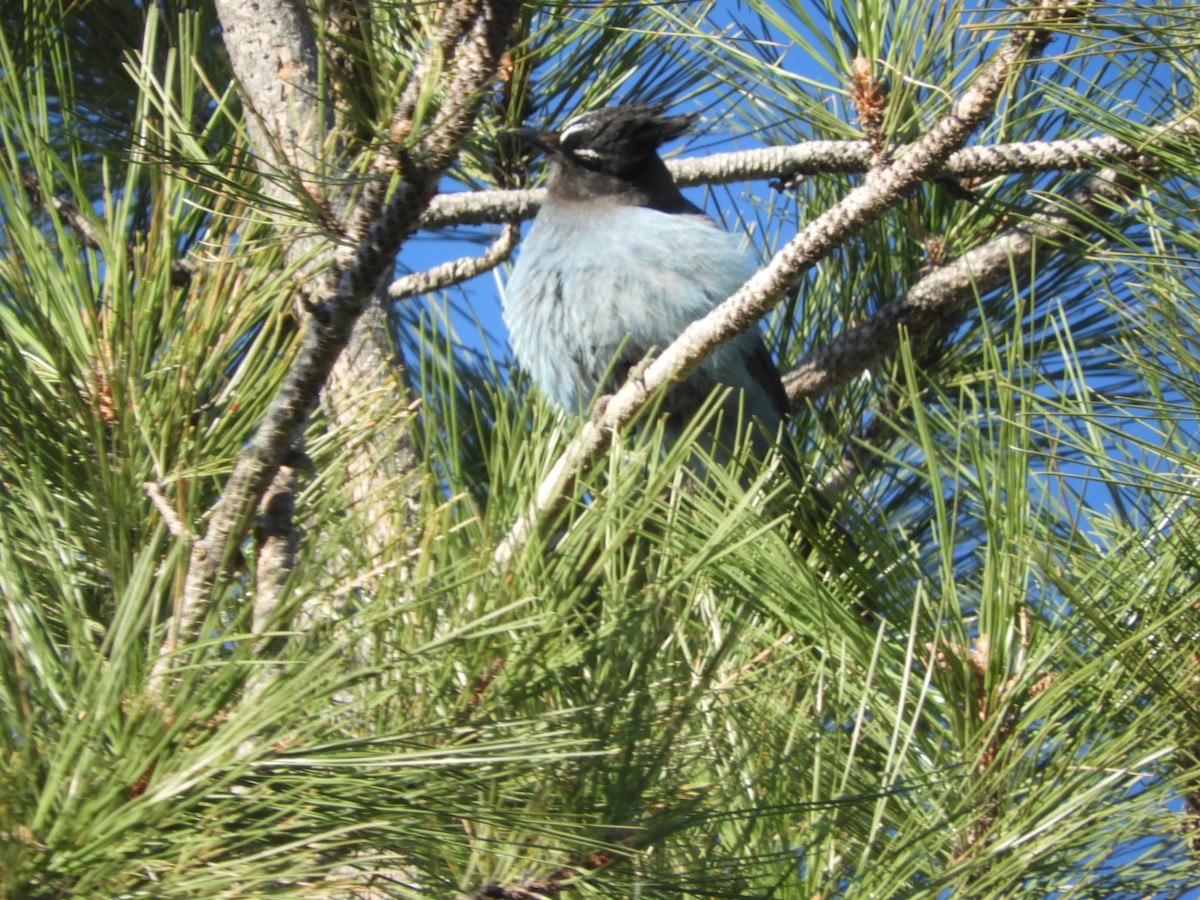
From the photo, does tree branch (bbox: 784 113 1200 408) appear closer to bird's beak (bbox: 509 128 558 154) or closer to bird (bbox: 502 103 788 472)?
bird (bbox: 502 103 788 472)

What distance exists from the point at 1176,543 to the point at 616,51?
2006 mm

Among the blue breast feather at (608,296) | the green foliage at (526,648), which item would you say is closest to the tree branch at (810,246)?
the green foliage at (526,648)

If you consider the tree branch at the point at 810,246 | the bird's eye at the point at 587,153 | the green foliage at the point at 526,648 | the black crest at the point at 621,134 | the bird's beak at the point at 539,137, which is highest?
the black crest at the point at 621,134

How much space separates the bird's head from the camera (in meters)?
3.12

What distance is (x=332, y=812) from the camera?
0.97 metres

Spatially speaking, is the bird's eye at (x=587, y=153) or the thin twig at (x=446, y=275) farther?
the bird's eye at (x=587, y=153)

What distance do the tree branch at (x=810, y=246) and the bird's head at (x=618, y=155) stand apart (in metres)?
1.33

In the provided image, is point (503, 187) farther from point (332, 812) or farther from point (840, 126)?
point (332, 812)

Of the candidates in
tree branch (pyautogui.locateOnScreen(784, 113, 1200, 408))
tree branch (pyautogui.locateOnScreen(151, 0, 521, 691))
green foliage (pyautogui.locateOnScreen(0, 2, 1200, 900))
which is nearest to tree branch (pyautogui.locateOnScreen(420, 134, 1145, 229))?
tree branch (pyautogui.locateOnScreen(784, 113, 1200, 408))

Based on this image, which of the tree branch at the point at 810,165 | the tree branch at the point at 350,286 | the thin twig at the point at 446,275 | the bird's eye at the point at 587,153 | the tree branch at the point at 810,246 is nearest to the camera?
the tree branch at the point at 350,286

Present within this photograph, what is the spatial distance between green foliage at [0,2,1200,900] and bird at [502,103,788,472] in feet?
4.71

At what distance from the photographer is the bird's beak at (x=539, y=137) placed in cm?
291

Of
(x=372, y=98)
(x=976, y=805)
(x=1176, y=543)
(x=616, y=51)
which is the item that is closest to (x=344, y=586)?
(x=372, y=98)

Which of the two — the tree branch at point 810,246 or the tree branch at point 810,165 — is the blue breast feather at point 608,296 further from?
the tree branch at point 810,246
